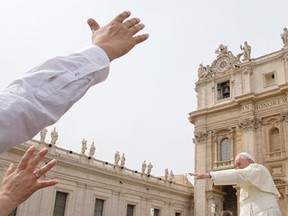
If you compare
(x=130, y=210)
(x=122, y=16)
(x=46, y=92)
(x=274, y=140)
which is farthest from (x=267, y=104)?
(x=46, y=92)

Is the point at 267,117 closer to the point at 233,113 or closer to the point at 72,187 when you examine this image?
the point at 233,113

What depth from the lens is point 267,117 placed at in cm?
2667

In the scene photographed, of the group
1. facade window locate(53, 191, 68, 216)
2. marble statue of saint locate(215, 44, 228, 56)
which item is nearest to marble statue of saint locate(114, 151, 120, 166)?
facade window locate(53, 191, 68, 216)

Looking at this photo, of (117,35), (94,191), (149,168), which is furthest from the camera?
(149,168)

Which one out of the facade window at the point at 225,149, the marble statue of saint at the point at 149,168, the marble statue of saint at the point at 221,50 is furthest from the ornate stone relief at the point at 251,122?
the marble statue of saint at the point at 149,168

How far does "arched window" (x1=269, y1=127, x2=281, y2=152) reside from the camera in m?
25.7

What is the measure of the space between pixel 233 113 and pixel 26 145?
15.7 meters

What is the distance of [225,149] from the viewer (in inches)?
1118

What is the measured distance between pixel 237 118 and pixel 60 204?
1455 centimetres

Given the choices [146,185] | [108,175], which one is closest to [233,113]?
[146,185]

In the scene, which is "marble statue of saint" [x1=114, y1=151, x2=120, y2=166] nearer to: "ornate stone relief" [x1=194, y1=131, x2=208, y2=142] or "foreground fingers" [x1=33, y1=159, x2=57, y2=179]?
"ornate stone relief" [x1=194, y1=131, x2=208, y2=142]

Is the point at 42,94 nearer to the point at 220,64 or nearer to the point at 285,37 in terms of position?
the point at 285,37

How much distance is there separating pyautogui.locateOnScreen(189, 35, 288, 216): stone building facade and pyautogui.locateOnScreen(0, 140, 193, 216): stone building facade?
10.8 feet

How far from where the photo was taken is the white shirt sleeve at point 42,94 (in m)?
1.14
